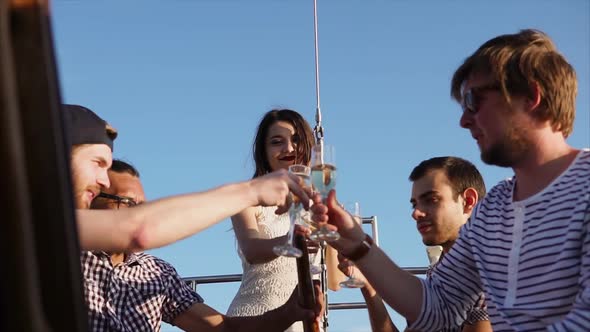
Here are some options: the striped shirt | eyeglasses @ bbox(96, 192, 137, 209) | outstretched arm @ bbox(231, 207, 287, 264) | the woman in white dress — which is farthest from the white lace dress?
the striped shirt

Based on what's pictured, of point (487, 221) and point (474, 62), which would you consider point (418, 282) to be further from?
Result: point (474, 62)

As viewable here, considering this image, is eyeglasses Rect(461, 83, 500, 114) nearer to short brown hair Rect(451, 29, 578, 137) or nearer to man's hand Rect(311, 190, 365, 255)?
short brown hair Rect(451, 29, 578, 137)

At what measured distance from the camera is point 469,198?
402 cm

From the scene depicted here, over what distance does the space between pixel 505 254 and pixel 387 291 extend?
0.48 metres

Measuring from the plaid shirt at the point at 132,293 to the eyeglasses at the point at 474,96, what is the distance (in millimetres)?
1488

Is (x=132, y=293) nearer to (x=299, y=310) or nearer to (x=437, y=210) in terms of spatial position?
(x=299, y=310)

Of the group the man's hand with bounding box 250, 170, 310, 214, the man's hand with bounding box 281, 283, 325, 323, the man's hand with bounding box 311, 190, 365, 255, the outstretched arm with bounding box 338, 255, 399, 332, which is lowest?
the outstretched arm with bounding box 338, 255, 399, 332

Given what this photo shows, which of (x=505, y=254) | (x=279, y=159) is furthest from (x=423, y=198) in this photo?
(x=505, y=254)

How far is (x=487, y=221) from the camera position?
7.95 ft

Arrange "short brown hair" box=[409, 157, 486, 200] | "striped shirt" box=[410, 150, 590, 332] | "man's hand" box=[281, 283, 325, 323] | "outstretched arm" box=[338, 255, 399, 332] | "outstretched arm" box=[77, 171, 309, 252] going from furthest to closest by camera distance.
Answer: "short brown hair" box=[409, 157, 486, 200]
"outstretched arm" box=[338, 255, 399, 332]
"man's hand" box=[281, 283, 325, 323]
"striped shirt" box=[410, 150, 590, 332]
"outstretched arm" box=[77, 171, 309, 252]

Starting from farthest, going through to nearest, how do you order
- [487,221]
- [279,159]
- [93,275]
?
[279,159] < [93,275] < [487,221]

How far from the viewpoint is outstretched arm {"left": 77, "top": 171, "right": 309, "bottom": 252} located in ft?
5.45

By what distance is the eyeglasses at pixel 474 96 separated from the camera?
2.46 meters

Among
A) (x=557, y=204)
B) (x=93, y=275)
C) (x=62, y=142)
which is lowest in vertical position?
(x=93, y=275)
